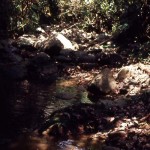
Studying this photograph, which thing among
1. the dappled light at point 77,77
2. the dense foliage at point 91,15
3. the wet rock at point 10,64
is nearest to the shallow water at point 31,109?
the dappled light at point 77,77

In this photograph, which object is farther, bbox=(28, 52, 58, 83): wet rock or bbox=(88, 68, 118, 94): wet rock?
bbox=(28, 52, 58, 83): wet rock

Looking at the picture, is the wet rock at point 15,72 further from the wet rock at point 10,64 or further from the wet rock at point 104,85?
the wet rock at point 104,85

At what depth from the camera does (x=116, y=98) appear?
1249cm

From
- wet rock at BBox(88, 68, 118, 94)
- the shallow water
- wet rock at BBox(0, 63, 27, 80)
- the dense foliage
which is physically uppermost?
the dense foliage

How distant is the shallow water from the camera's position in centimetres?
873

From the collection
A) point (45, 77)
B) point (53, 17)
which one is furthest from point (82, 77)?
point (53, 17)

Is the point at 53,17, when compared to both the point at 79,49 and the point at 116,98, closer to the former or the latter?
the point at 79,49

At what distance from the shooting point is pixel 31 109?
37.0 ft

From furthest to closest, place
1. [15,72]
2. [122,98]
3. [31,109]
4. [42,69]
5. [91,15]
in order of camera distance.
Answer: [91,15], [42,69], [15,72], [122,98], [31,109]

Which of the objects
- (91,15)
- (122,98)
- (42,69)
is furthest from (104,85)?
(91,15)

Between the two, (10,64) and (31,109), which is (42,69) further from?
(31,109)

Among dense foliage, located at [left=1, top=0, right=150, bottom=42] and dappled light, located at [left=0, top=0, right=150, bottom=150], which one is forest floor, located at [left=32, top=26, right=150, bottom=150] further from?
dense foliage, located at [left=1, top=0, right=150, bottom=42]

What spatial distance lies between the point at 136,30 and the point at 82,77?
5188 mm

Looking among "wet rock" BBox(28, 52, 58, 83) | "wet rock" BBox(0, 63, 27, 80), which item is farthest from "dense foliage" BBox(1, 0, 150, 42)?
"wet rock" BBox(0, 63, 27, 80)
